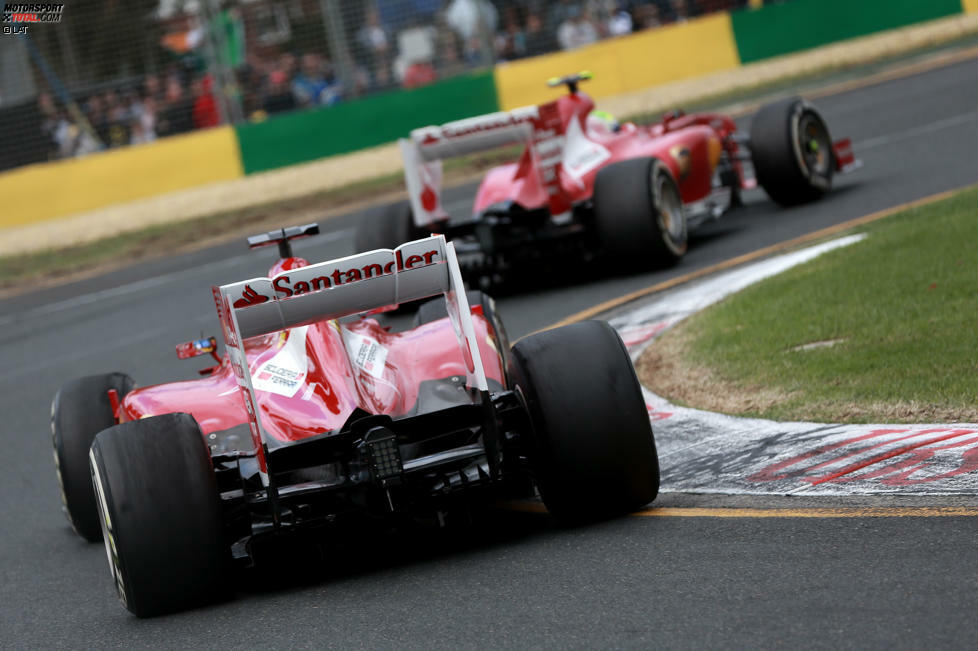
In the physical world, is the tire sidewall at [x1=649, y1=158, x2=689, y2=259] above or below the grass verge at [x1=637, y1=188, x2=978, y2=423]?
above

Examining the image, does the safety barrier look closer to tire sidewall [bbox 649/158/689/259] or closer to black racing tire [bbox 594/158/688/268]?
tire sidewall [bbox 649/158/689/259]

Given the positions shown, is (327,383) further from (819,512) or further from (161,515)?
(819,512)

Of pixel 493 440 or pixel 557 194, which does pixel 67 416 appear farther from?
pixel 557 194

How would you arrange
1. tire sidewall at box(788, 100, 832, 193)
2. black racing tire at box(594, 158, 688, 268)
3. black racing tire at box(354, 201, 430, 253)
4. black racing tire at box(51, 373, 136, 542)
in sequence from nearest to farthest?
black racing tire at box(51, 373, 136, 542) → black racing tire at box(594, 158, 688, 268) → black racing tire at box(354, 201, 430, 253) → tire sidewall at box(788, 100, 832, 193)

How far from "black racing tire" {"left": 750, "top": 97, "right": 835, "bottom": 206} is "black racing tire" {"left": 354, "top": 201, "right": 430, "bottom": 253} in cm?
336

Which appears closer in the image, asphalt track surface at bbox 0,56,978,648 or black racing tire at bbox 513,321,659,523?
asphalt track surface at bbox 0,56,978,648

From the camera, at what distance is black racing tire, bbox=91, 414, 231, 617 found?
5625mm

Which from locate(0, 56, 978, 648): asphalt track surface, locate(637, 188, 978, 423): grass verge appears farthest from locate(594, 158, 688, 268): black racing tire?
locate(0, 56, 978, 648): asphalt track surface

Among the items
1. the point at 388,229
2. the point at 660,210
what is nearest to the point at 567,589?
the point at 660,210

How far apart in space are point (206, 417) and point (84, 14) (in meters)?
17.5

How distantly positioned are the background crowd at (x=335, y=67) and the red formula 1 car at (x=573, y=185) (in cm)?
1022

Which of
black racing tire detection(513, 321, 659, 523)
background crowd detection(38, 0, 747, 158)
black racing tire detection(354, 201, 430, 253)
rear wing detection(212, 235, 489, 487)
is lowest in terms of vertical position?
black racing tire detection(513, 321, 659, 523)

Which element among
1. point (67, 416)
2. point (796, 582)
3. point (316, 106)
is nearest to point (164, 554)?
point (67, 416)

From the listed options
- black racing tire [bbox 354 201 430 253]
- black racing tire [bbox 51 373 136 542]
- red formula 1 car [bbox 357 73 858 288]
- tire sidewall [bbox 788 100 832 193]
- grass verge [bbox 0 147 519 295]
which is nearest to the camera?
black racing tire [bbox 51 373 136 542]
